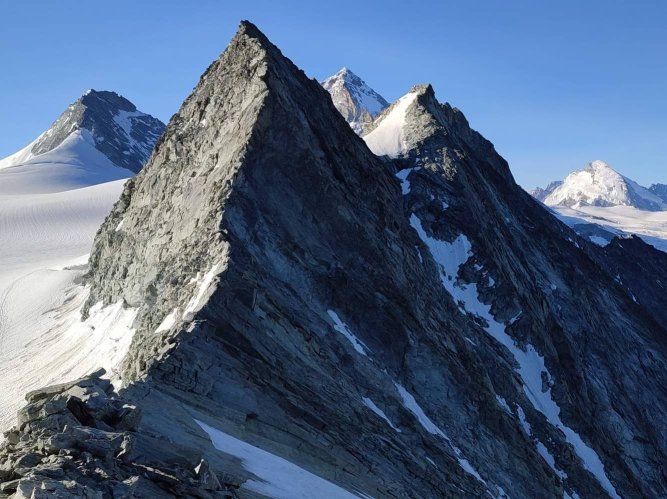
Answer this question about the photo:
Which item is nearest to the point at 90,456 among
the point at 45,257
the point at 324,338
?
the point at 324,338

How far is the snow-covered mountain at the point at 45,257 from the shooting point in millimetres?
39125

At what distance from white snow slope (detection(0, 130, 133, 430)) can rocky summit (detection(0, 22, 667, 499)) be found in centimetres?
184

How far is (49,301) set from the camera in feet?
178

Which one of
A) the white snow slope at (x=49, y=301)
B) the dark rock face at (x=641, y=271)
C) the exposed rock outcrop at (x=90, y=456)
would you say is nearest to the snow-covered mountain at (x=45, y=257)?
the white snow slope at (x=49, y=301)

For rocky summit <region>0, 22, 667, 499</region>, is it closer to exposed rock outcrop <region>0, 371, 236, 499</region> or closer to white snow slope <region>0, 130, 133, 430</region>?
exposed rock outcrop <region>0, 371, 236, 499</region>

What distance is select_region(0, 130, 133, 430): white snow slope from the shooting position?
3666cm

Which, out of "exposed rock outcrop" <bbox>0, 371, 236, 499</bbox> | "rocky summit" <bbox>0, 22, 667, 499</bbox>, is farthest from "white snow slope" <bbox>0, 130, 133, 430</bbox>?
"exposed rock outcrop" <bbox>0, 371, 236, 499</bbox>

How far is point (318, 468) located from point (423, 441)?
7.50m

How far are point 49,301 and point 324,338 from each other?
3079 centimetres

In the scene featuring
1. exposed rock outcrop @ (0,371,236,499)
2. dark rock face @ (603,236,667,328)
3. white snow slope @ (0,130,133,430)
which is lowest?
dark rock face @ (603,236,667,328)

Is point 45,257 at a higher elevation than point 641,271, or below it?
higher

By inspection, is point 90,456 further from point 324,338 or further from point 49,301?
point 49,301

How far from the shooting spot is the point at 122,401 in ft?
58.0

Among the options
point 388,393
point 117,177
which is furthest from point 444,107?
point 117,177
